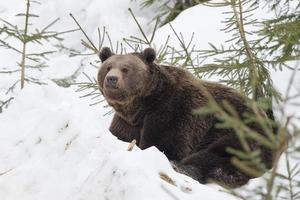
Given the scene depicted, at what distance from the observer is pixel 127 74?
21.4 feet

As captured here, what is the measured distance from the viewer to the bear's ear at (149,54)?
6.57 meters

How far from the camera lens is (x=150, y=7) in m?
13.5

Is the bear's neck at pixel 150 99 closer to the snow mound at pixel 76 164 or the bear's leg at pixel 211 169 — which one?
the snow mound at pixel 76 164

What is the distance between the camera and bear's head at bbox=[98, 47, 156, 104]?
6.43 metres

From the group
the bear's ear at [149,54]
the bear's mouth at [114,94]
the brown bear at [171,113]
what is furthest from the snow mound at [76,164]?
the bear's ear at [149,54]

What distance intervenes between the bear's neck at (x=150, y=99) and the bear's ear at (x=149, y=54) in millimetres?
122

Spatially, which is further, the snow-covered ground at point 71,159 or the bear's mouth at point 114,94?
the bear's mouth at point 114,94

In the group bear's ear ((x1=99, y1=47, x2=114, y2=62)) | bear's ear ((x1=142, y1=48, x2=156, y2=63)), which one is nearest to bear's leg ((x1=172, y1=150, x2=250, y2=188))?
bear's ear ((x1=142, y1=48, x2=156, y2=63))

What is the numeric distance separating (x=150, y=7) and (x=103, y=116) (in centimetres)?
596

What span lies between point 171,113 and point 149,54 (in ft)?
2.37

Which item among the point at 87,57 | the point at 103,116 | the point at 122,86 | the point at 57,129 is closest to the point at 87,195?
the point at 57,129

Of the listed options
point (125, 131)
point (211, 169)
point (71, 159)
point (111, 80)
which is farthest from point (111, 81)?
point (71, 159)

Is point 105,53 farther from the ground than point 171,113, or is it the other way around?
point 105,53

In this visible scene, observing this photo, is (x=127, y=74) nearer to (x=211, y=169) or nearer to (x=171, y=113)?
(x=171, y=113)
